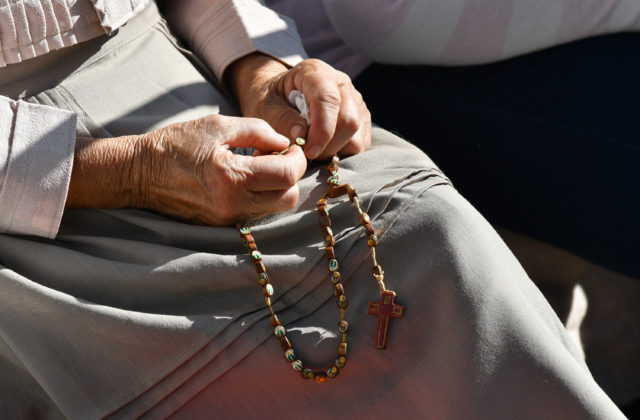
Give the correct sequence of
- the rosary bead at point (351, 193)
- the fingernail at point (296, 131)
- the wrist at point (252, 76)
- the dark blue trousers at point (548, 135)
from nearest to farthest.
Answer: the rosary bead at point (351, 193) → the fingernail at point (296, 131) → the wrist at point (252, 76) → the dark blue trousers at point (548, 135)

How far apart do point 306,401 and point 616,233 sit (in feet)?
3.04

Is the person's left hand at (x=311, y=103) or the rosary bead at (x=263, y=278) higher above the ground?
the person's left hand at (x=311, y=103)

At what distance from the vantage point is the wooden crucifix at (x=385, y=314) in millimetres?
890

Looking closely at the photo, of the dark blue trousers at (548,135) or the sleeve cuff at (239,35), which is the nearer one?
the sleeve cuff at (239,35)

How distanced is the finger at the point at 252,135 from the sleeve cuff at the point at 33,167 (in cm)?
23

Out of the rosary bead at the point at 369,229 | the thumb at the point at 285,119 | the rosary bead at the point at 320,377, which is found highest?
the thumb at the point at 285,119

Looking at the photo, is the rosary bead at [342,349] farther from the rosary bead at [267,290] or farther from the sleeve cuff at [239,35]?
the sleeve cuff at [239,35]

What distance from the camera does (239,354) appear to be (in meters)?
0.91

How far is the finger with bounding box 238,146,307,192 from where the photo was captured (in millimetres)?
956

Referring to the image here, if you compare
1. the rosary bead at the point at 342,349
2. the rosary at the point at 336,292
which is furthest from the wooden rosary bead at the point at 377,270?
the rosary bead at the point at 342,349

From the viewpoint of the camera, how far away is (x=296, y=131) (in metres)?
1.08

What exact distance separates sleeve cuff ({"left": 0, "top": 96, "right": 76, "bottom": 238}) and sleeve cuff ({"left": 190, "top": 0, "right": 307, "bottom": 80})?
396mm

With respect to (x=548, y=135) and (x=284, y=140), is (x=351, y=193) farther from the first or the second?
(x=548, y=135)

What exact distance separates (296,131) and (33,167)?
39 cm
